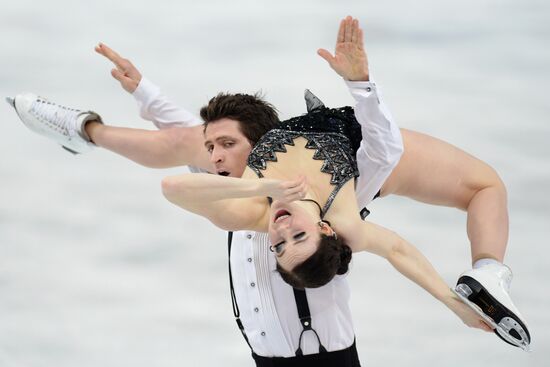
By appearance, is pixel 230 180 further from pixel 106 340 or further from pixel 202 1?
pixel 202 1

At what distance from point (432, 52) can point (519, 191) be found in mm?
1294

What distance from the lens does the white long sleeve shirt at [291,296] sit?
5.22 m

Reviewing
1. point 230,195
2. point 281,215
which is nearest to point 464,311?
point 281,215

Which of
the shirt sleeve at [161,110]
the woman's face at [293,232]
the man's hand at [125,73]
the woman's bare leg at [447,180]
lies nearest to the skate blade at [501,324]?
the woman's bare leg at [447,180]

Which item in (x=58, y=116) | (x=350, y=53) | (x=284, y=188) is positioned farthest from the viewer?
(x=58, y=116)

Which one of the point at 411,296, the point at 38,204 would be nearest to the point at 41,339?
the point at 38,204

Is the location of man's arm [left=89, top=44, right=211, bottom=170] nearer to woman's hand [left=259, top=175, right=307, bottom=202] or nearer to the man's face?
the man's face

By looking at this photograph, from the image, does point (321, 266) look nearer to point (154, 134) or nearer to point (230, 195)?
point (230, 195)

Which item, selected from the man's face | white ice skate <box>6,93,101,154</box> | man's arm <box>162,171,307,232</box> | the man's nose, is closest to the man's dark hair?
the man's face

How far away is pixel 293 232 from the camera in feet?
16.0

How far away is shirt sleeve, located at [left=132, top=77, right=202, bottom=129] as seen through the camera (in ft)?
19.8

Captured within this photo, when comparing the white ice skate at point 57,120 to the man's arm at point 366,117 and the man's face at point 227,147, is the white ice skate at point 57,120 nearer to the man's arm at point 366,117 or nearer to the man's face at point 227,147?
the man's face at point 227,147

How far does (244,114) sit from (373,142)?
672 millimetres

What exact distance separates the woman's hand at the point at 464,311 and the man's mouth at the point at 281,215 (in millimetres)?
805
